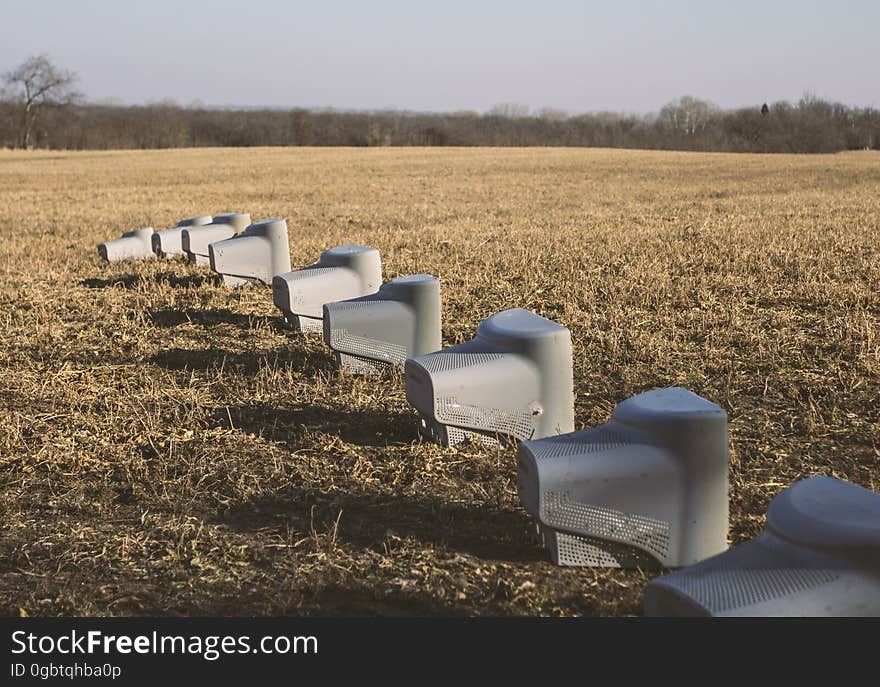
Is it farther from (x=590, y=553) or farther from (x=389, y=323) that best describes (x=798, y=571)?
(x=389, y=323)

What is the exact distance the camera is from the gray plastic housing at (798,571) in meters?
2.54

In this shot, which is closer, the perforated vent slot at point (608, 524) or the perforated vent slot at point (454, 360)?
the perforated vent slot at point (608, 524)

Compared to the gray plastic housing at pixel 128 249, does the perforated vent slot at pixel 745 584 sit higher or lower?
lower

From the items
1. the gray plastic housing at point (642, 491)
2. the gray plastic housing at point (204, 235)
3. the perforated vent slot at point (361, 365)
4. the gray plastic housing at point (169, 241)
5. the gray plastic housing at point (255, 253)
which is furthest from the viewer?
the gray plastic housing at point (169, 241)

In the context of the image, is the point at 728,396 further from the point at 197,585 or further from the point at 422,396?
the point at 197,585

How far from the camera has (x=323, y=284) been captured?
7.20 m

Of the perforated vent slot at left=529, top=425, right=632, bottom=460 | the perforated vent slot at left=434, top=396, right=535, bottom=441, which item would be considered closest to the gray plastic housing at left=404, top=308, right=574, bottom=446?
the perforated vent slot at left=434, top=396, right=535, bottom=441

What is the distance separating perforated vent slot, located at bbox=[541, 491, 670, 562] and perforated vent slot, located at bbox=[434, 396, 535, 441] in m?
1.18

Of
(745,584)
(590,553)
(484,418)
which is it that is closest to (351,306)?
(484,418)

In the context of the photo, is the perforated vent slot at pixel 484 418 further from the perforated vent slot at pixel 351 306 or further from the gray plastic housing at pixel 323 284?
the gray plastic housing at pixel 323 284

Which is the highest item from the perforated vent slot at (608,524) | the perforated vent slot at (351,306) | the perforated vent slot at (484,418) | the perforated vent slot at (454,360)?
the perforated vent slot at (351,306)

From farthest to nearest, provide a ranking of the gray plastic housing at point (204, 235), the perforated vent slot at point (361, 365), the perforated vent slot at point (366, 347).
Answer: the gray plastic housing at point (204, 235), the perforated vent slot at point (361, 365), the perforated vent slot at point (366, 347)

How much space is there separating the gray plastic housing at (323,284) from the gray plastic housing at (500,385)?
249cm

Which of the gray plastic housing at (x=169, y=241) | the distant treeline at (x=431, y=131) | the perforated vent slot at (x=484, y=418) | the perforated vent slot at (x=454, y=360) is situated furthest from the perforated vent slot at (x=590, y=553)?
the distant treeline at (x=431, y=131)
